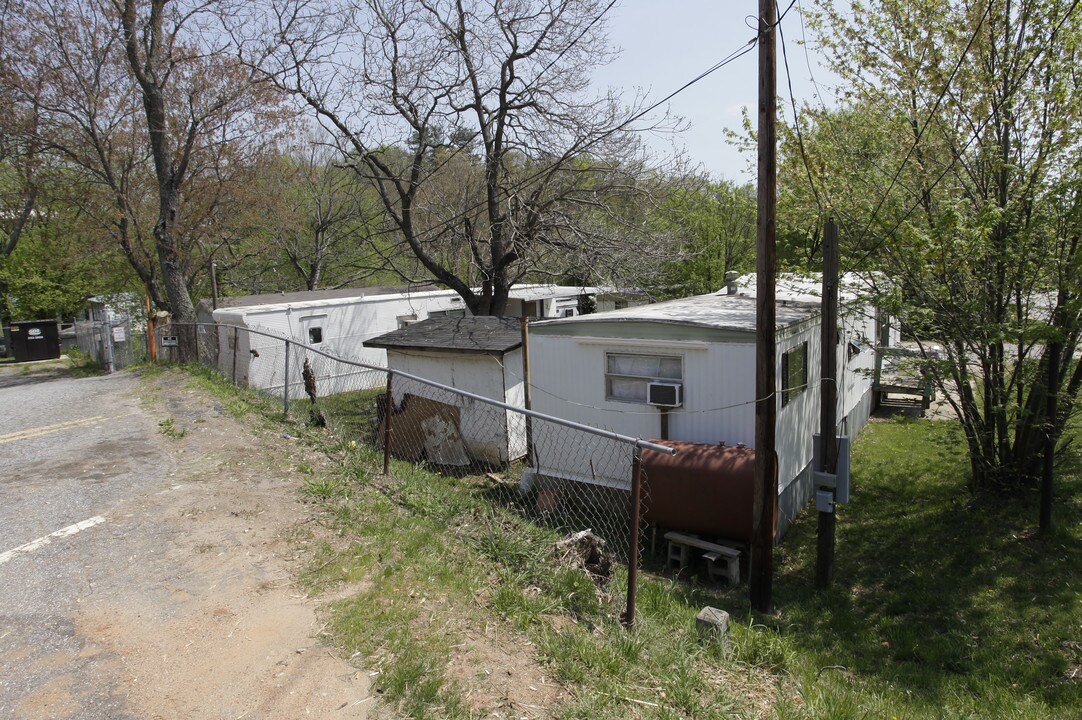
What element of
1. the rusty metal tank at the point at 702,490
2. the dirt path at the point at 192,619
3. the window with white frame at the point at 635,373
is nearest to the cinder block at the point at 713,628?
the dirt path at the point at 192,619

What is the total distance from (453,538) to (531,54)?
41.2 ft

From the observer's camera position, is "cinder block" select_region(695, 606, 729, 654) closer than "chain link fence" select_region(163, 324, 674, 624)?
Yes

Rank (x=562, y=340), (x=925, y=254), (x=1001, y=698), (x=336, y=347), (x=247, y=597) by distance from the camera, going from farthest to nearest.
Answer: (x=336, y=347)
(x=562, y=340)
(x=925, y=254)
(x=1001, y=698)
(x=247, y=597)

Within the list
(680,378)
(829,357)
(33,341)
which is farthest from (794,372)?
(33,341)

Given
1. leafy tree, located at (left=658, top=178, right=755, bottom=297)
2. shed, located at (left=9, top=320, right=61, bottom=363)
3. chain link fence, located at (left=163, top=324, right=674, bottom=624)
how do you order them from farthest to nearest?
leafy tree, located at (left=658, top=178, right=755, bottom=297)
shed, located at (left=9, top=320, right=61, bottom=363)
chain link fence, located at (left=163, top=324, right=674, bottom=624)

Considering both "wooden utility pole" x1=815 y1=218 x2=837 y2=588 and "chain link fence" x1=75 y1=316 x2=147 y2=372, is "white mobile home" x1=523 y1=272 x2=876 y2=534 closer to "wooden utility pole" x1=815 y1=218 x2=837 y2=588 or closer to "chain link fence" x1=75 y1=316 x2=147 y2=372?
"wooden utility pole" x1=815 y1=218 x2=837 y2=588

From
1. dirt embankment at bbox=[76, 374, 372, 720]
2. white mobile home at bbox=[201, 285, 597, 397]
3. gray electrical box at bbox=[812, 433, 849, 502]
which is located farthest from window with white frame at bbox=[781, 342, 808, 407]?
white mobile home at bbox=[201, 285, 597, 397]

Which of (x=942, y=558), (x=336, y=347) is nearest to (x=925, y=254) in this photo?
(x=942, y=558)

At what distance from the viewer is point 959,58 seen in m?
8.61

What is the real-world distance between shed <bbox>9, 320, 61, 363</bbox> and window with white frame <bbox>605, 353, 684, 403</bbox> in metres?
20.7

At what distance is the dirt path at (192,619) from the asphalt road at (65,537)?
1cm

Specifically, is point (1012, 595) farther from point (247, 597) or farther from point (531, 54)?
point (531, 54)

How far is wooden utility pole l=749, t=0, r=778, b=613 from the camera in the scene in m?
5.99

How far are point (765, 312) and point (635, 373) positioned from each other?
3.12m
